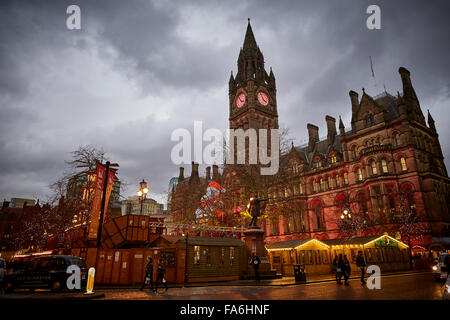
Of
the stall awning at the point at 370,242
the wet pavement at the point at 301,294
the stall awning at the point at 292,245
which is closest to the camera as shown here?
the wet pavement at the point at 301,294

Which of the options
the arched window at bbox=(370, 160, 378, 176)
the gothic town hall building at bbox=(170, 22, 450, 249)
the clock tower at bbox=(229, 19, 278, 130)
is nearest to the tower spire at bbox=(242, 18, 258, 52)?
the clock tower at bbox=(229, 19, 278, 130)

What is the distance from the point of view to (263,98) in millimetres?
66438

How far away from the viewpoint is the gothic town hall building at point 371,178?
35281 mm

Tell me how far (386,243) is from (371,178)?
14.3 m

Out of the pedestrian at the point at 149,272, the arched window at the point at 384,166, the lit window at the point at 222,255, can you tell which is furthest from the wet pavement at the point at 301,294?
the arched window at the point at 384,166

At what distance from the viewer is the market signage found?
1027 inches

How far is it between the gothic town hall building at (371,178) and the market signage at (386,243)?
Answer: 4.43 m

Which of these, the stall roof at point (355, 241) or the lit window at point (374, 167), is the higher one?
the lit window at point (374, 167)

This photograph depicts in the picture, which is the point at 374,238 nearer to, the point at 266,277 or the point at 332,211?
the point at 266,277

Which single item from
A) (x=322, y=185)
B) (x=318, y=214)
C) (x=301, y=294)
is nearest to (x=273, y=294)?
(x=301, y=294)

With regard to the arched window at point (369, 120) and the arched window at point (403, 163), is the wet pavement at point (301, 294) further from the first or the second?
the arched window at point (369, 120)

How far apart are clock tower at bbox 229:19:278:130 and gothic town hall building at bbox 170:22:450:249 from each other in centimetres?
1223

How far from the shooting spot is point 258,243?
19469 millimetres
